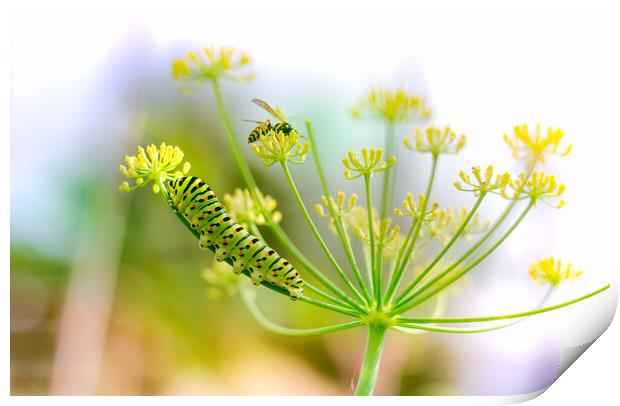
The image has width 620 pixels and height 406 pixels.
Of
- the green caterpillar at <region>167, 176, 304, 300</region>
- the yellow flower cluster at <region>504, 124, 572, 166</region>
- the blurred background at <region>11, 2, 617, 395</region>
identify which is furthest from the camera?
the blurred background at <region>11, 2, 617, 395</region>

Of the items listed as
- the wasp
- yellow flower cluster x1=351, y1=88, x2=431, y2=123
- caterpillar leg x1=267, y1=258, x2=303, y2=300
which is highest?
yellow flower cluster x1=351, y1=88, x2=431, y2=123

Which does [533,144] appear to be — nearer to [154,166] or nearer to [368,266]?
[368,266]

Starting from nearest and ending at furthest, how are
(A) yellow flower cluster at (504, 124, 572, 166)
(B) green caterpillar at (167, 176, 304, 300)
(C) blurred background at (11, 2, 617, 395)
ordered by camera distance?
(B) green caterpillar at (167, 176, 304, 300)
(A) yellow flower cluster at (504, 124, 572, 166)
(C) blurred background at (11, 2, 617, 395)

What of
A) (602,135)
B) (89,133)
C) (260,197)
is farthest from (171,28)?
(602,135)

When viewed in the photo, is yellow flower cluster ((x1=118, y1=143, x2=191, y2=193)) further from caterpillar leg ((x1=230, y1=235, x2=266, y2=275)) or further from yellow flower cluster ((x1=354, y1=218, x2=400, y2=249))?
yellow flower cluster ((x1=354, y1=218, x2=400, y2=249))

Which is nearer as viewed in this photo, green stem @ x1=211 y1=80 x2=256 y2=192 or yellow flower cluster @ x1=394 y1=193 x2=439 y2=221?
yellow flower cluster @ x1=394 y1=193 x2=439 y2=221

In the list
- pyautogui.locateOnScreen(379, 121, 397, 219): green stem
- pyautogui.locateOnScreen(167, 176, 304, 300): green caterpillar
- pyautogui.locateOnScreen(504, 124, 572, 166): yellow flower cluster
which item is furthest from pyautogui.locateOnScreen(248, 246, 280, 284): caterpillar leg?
pyautogui.locateOnScreen(504, 124, 572, 166): yellow flower cluster
